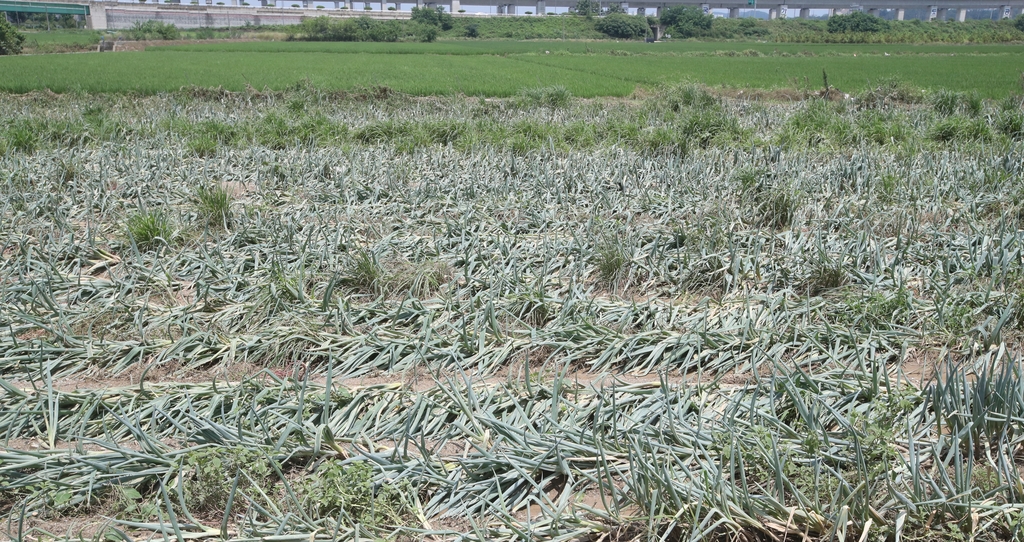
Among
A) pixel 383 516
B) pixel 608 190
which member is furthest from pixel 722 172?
pixel 383 516

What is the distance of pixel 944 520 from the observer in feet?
6.75

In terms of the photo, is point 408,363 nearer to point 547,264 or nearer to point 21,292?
point 547,264

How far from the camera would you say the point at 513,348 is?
328 centimetres

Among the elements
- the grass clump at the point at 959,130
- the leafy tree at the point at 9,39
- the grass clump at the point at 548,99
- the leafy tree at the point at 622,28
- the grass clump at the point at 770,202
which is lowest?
the grass clump at the point at 770,202

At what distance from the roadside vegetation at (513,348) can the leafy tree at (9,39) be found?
94.7ft

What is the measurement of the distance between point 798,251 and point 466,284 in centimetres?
202

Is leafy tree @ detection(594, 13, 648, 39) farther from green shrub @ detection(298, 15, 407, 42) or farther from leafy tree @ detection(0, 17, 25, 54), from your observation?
leafy tree @ detection(0, 17, 25, 54)

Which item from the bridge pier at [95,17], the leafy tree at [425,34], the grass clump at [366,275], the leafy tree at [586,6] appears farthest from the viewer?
the leafy tree at [586,6]

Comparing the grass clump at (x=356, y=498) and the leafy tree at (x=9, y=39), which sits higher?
the leafy tree at (x=9, y=39)

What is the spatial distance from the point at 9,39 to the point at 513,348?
34818 mm

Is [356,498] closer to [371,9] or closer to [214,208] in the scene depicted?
[214,208]

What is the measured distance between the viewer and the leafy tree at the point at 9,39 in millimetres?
28719

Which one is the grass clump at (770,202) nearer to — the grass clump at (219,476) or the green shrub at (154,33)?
the grass clump at (219,476)

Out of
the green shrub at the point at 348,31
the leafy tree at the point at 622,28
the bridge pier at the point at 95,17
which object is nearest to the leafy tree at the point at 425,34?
the green shrub at the point at 348,31
